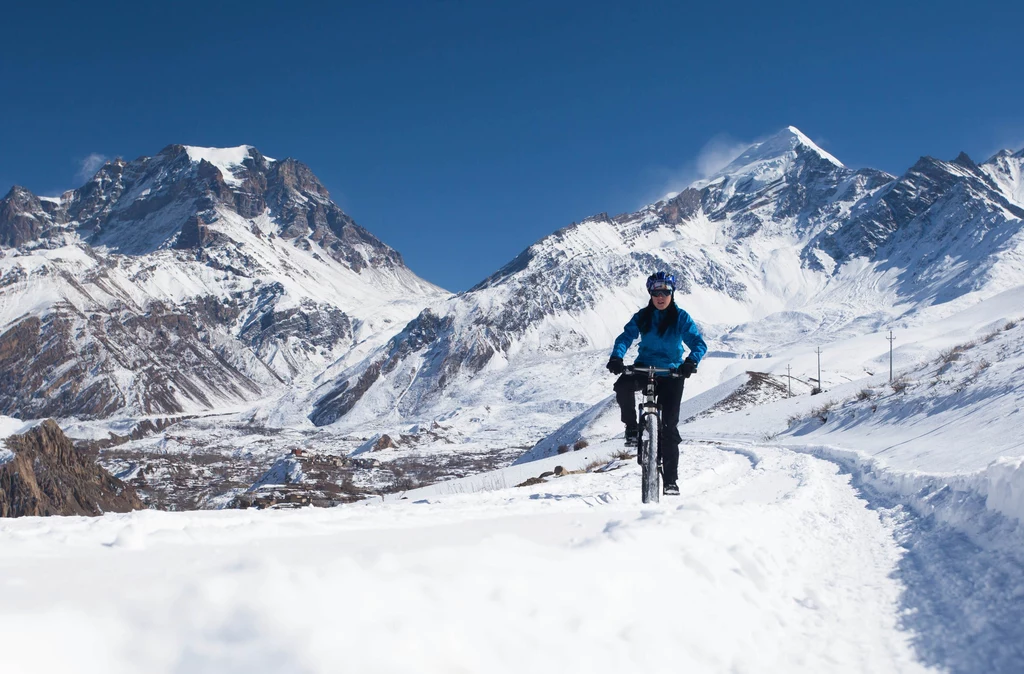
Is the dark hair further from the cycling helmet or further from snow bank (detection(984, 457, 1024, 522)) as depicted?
snow bank (detection(984, 457, 1024, 522))

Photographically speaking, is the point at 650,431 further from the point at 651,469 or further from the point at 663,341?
the point at 663,341

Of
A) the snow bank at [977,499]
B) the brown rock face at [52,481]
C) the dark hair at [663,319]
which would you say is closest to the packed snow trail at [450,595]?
the snow bank at [977,499]

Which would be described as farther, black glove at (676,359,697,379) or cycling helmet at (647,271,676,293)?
cycling helmet at (647,271,676,293)

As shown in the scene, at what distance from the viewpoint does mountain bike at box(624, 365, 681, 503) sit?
7941mm

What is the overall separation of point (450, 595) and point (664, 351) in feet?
18.7

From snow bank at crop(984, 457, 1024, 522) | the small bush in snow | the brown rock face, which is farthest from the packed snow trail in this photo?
the brown rock face

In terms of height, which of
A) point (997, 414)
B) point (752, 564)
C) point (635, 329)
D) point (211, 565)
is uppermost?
point (635, 329)

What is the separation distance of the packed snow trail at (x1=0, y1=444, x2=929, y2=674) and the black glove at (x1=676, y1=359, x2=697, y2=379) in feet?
7.09

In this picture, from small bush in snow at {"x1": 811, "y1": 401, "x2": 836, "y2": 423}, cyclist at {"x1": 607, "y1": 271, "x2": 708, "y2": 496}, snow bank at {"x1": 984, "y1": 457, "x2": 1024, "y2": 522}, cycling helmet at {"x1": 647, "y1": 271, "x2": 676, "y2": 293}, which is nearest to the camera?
snow bank at {"x1": 984, "y1": 457, "x2": 1024, "y2": 522}

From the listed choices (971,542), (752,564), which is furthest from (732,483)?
(752,564)

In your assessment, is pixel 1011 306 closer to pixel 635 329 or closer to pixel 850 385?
pixel 850 385

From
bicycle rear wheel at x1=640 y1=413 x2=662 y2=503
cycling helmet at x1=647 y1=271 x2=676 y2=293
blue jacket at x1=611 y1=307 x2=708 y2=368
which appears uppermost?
cycling helmet at x1=647 y1=271 x2=676 y2=293

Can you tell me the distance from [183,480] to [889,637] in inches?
6708

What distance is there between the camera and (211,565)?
3.07m
